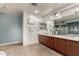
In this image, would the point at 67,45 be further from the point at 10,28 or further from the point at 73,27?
the point at 10,28

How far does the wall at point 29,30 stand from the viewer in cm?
564

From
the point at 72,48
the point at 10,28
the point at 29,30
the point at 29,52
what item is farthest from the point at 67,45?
the point at 10,28

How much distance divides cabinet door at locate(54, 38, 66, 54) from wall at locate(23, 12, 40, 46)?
2296mm

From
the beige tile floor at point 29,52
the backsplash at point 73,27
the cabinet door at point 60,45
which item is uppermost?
the backsplash at point 73,27

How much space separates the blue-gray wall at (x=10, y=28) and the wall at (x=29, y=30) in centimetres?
109

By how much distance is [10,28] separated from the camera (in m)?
6.07

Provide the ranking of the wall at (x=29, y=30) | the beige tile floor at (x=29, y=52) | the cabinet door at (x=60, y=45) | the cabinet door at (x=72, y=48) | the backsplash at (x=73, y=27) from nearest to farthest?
the cabinet door at (x=72, y=48) → the cabinet door at (x=60, y=45) → the beige tile floor at (x=29, y=52) → the backsplash at (x=73, y=27) → the wall at (x=29, y=30)

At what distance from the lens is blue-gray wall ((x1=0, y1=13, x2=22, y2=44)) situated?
5.64m

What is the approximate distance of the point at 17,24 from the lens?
21.4 feet

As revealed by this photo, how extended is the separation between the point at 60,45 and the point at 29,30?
2812 mm

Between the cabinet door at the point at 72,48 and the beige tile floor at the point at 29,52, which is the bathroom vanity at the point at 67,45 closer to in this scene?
the cabinet door at the point at 72,48

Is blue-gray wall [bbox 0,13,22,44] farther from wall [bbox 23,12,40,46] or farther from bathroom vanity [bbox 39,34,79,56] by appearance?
bathroom vanity [bbox 39,34,79,56]

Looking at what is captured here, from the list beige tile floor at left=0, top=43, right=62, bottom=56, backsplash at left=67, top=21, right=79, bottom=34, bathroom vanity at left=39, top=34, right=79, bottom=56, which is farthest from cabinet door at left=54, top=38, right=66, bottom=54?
backsplash at left=67, top=21, right=79, bottom=34

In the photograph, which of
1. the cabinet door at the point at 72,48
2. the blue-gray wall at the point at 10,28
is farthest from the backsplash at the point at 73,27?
the blue-gray wall at the point at 10,28
